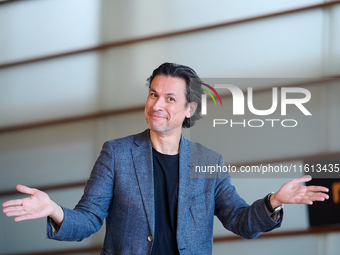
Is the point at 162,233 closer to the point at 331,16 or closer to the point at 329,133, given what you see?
the point at 329,133

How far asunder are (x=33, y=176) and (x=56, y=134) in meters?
0.43

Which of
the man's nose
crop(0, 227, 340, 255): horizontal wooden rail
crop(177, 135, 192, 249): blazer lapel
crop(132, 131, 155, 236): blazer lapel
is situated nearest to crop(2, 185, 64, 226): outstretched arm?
crop(132, 131, 155, 236): blazer lapel

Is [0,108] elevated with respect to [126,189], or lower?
elevated

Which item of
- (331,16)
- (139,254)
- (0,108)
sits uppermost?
(331,16)

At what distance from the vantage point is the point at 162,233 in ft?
6.47

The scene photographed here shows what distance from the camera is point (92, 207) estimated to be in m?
1.94

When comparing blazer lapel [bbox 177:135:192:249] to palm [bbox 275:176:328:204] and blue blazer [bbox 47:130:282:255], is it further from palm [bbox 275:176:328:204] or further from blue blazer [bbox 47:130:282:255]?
palm [bbox 275:176:328:204]

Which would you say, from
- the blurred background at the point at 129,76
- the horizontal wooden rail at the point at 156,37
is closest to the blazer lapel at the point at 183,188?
the blurred background at the point at 129,76

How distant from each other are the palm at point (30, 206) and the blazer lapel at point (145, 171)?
1.54ft

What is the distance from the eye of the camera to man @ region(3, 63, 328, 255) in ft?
6.19

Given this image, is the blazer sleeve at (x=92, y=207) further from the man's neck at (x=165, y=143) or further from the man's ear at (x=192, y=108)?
the man's ear at (x=192, y=108)

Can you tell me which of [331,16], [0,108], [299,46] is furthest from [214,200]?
[0,108]

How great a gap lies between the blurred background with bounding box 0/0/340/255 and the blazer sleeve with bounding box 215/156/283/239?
1269mm

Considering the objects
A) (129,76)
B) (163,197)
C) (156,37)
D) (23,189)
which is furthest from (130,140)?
(156,37)
